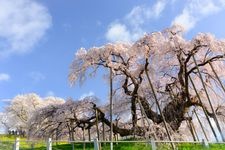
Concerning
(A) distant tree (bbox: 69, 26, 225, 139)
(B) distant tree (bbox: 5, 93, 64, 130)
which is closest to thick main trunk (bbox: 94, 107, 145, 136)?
(A) distant tree (bbox: 69, 26, 225, 139)

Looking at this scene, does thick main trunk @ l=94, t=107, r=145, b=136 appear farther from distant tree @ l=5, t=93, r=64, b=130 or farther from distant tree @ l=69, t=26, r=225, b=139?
distant tree @ l=5, t=93, r=64, b=130

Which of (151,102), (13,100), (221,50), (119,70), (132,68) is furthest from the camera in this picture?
(13,100)

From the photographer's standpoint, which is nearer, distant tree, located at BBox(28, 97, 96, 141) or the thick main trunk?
the thick main trunk

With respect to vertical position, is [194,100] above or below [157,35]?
below

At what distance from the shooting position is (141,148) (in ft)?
70.1

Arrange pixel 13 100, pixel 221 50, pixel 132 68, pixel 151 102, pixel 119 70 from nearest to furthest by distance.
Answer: pixel 221 50, pixel 119 70, pixel 132 68, pixel 151 102, pixel 13 100

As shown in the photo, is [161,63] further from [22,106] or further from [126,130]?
[22,106]

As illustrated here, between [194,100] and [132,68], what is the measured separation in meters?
4.91

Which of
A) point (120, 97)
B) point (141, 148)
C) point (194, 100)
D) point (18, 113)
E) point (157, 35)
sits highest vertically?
point (18, 113)

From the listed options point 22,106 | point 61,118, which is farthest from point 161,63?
point 22,106

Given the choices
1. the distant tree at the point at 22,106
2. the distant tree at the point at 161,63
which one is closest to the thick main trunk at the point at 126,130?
the distant tree at the point at 161,63

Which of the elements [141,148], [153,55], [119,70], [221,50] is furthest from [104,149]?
[221,50]

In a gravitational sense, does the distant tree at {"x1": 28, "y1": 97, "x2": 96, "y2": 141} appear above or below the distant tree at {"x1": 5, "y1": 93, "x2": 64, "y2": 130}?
below

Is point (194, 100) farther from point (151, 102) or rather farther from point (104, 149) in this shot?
point (104, 149)
